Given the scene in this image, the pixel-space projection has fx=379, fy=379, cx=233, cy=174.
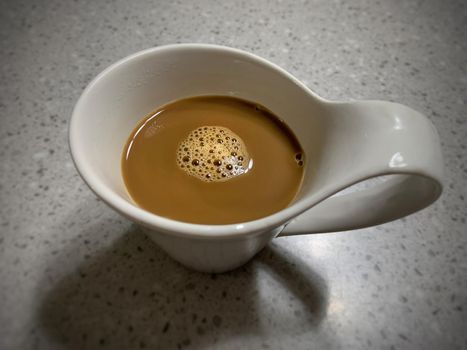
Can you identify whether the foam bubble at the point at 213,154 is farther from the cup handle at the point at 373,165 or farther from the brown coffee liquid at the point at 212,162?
the cup handle at the point at 373,165

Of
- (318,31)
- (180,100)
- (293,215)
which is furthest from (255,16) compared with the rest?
(293,215)

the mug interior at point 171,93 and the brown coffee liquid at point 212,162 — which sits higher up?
the mug interior at point 171,93

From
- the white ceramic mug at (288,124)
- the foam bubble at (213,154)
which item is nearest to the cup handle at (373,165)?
the white ceramic mug at (288,124)

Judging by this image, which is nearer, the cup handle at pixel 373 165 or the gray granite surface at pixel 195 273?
the cup handle at pixel 373 165

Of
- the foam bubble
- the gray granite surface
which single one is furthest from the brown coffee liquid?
the gray granite surface

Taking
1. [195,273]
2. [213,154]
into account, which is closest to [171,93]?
[213,154]
